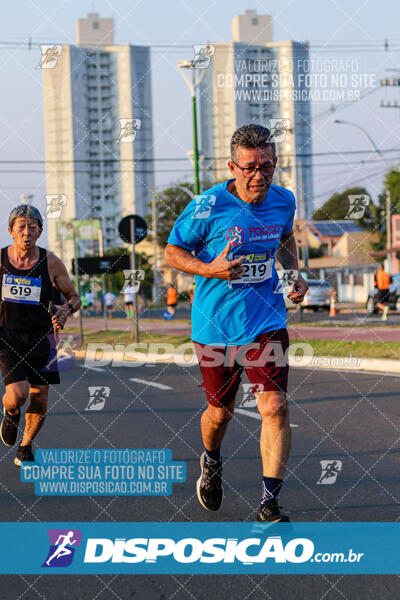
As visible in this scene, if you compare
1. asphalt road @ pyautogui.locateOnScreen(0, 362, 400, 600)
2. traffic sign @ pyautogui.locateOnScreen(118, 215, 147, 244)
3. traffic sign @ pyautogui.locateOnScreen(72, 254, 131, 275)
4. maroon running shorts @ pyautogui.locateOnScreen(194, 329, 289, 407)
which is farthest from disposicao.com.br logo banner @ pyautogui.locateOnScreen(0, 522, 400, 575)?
traffic sign @ pyautogui.locateOnScreen(72, 254, 131, 275)

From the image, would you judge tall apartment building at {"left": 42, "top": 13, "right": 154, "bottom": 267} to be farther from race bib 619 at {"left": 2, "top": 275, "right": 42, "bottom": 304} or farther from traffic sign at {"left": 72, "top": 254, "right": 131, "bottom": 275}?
race bib 619 at {"left": 2, "top": 275, "right": 42, "bottom": 304}

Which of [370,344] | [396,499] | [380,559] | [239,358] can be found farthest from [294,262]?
[370,344]

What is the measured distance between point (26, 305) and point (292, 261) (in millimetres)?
1940

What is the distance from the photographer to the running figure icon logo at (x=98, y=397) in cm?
985

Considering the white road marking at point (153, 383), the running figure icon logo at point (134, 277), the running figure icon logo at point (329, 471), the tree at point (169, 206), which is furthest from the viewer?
the tree at point (169, 206)

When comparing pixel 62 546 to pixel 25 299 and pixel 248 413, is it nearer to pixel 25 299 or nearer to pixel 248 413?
pixel 25 299

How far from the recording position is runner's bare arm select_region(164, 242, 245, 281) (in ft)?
14.1

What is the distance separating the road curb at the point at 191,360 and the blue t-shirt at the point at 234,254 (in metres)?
8.30

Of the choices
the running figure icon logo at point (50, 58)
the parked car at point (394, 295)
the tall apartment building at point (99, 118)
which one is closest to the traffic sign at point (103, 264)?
the running figure icon logo at point (50, 58)

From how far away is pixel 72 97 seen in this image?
142 m

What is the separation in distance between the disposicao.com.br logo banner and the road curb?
8517 millimetres

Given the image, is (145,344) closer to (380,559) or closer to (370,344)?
(370,344)

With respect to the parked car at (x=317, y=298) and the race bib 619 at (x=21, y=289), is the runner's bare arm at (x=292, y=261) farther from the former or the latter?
the parked car at (x=317, y=298)

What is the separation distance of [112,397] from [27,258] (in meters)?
4.88
